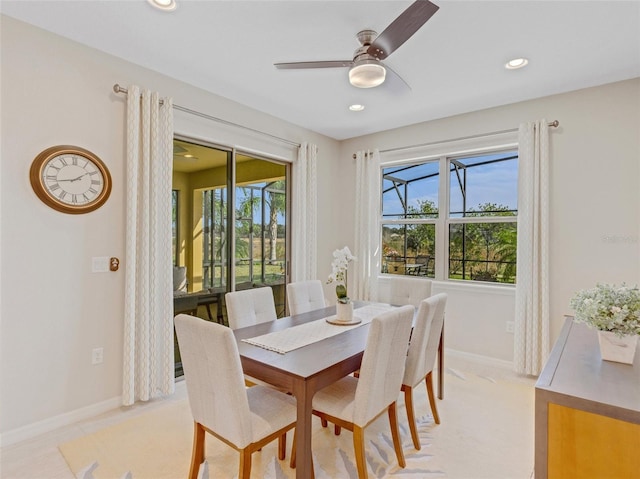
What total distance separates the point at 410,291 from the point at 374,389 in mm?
1604

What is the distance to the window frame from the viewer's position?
361cm

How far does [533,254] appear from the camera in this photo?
3.24 metres

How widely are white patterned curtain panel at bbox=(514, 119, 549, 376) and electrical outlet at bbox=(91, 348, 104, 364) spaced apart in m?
3.55

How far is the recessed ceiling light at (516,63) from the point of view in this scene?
2.61 m

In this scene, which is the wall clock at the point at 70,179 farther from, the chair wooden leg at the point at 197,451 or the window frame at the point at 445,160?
the window frame at the point at 445,160

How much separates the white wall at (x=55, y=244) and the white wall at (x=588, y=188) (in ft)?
11.5

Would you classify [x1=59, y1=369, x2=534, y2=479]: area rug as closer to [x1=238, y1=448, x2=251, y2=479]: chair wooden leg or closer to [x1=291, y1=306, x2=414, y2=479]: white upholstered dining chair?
[x1=291, y1=306, x2=414, y2=479]: white upholstered dining chair

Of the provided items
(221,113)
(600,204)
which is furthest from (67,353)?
(600,204)

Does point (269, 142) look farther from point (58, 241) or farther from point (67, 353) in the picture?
point (67, 353)

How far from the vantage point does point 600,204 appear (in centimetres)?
303

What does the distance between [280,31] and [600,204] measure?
9.75 ft

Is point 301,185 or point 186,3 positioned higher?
point 186,3

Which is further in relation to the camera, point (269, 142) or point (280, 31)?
point (269, 142)

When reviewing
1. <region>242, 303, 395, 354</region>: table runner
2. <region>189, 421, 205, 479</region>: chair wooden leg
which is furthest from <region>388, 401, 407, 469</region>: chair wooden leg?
<region>189, 421, 205, 479</region>: chair wooden leg
